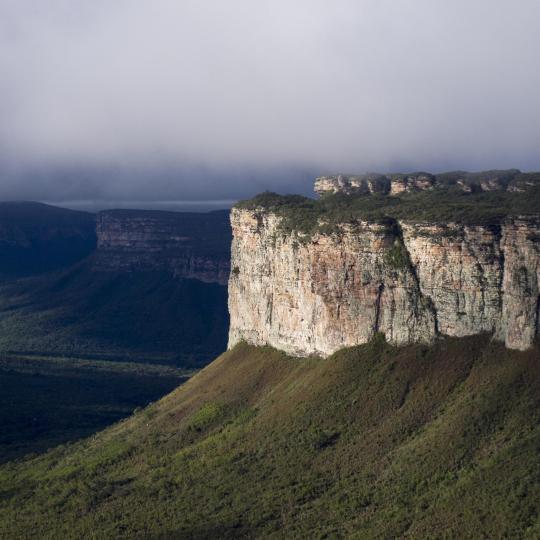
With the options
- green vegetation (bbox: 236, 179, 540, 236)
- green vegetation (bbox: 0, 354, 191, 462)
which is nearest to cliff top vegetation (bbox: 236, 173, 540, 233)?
green vegetation (bbox: 236, 179, 540, 236)

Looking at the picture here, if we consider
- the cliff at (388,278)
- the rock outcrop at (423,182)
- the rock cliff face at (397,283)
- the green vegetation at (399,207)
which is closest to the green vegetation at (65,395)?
the cliff at (388,278)

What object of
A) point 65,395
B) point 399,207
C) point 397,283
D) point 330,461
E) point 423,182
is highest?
point 423,182

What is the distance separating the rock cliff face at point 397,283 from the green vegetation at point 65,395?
31335 millimetres

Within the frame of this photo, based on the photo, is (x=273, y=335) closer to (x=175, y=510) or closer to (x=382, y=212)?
(x=382, y=212)

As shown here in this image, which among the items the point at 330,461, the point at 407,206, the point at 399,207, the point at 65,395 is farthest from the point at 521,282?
the point at 65,395

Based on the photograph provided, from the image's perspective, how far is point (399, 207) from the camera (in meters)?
89.4

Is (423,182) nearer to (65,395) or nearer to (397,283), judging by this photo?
(397,283)

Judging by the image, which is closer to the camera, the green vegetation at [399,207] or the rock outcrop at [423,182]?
the green vegetation at [399,207]

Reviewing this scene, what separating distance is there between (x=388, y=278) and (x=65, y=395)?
Answer: 66816mm

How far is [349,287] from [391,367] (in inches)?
315

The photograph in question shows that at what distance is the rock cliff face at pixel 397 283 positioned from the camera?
77688mm

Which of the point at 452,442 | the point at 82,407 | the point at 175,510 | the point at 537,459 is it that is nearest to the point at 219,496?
the point at 175,510

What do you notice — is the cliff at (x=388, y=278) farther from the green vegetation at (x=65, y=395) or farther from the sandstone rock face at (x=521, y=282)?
the green vegetation at (x=65, y=395)

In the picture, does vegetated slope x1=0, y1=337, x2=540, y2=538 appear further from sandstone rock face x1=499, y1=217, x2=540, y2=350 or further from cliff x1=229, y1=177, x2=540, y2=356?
cliff x1=229, y1=177, x2=540, y2=356
